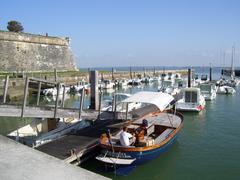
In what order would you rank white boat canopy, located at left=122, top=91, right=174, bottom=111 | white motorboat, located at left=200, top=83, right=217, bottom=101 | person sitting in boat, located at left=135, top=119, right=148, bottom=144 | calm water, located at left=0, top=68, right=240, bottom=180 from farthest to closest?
white motorboat, located at left=200, top=83, right=217, bottom=101 < white boat canopy, located at left=122, top=91, right=174, bottom=111 < person sitting in boat, located at left=135, top=119, right=148, bottom=144 < calm water, located at left=0, top=68, right=240, bottom=180

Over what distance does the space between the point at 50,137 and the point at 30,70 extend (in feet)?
126

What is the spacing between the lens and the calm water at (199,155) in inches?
502

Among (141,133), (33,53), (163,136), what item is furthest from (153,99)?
(33,53)

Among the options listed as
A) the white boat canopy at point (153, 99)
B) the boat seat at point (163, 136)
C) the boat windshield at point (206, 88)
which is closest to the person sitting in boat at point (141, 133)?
the boat seat at point (163, 136)

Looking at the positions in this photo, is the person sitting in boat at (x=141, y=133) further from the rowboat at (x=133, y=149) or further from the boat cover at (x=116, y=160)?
the boat cover at (x=116, y=160)

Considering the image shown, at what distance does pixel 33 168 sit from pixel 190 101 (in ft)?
89.8

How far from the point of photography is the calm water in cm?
1276

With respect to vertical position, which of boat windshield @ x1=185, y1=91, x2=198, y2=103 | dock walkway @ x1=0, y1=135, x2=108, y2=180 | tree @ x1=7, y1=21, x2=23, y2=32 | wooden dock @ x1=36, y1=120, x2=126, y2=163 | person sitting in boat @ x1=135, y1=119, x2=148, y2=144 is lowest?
wooden dock @ x1=36, y1=120, x2=126, y2=163

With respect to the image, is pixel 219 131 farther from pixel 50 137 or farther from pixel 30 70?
pixel 30 70

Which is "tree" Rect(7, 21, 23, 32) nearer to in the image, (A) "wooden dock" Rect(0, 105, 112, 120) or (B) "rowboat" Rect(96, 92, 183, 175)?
(A) "wooden dock" Rect(0, 105, 112, 120)

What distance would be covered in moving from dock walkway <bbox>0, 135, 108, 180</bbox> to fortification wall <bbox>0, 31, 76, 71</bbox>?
45.2 metres

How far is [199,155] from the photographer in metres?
15.3

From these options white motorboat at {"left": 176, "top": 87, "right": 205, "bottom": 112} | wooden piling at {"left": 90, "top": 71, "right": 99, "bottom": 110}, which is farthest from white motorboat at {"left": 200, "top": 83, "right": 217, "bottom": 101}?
wooden piling at {"left": 90, "top": 71, "right": 99, "bottom": 110}

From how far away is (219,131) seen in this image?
20.8 metres
